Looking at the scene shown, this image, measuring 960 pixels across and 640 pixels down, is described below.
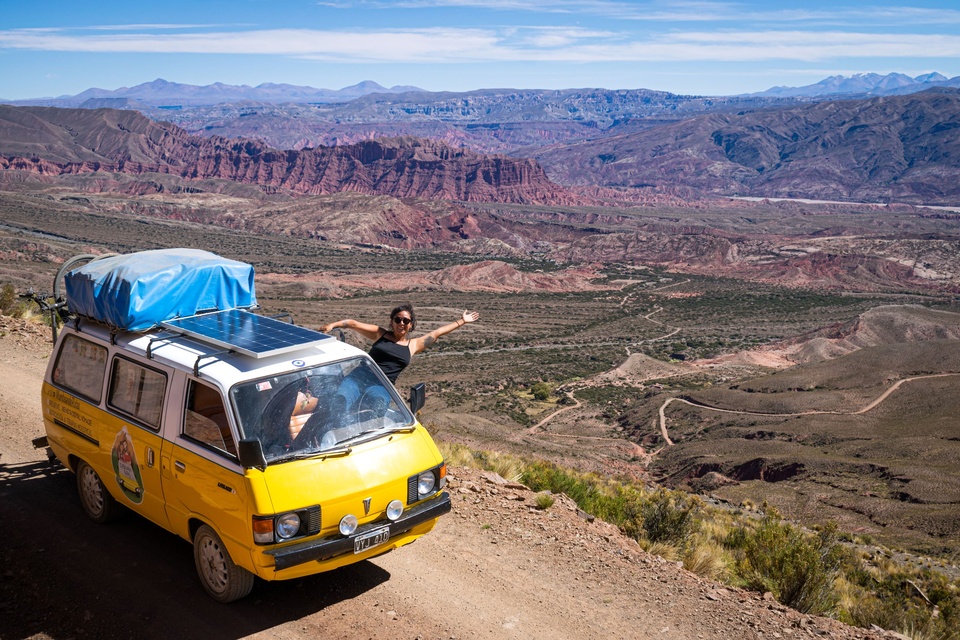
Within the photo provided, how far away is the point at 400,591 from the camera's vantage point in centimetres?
668

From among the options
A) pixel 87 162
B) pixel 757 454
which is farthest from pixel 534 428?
pixel 87 162

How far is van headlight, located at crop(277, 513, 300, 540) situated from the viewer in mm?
5777

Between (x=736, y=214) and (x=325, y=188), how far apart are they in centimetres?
10011

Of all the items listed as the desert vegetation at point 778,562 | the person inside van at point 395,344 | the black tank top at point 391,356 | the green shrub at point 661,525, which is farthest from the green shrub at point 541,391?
the black tank top at point 391,356

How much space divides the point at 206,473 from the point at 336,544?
1.18m

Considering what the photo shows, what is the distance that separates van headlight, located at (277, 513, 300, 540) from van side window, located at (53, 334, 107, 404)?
2.82 metres

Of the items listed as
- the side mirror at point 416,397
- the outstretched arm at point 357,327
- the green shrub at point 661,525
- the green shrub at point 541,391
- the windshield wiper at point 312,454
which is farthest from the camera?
the green shrub at point 541,391

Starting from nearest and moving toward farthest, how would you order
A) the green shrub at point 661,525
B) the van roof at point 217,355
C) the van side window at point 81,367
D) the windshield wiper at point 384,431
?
the van roof at point 217,355
the windshield wiper at point 384,431
the van side window at point 81,367
the green shrub at point 661,525

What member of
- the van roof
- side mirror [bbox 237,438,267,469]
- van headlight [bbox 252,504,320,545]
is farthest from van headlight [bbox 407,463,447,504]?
side mirror [bbox 237,438,267,469]

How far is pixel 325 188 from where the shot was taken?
19700 cm

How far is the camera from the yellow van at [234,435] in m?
5.92

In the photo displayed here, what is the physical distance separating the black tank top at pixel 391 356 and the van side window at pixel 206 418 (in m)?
2.20

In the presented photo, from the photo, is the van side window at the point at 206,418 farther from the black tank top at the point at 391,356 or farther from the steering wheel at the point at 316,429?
Answer: the black tank top at the point at 391,356

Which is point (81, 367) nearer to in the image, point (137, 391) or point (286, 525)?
point (137, 391)
